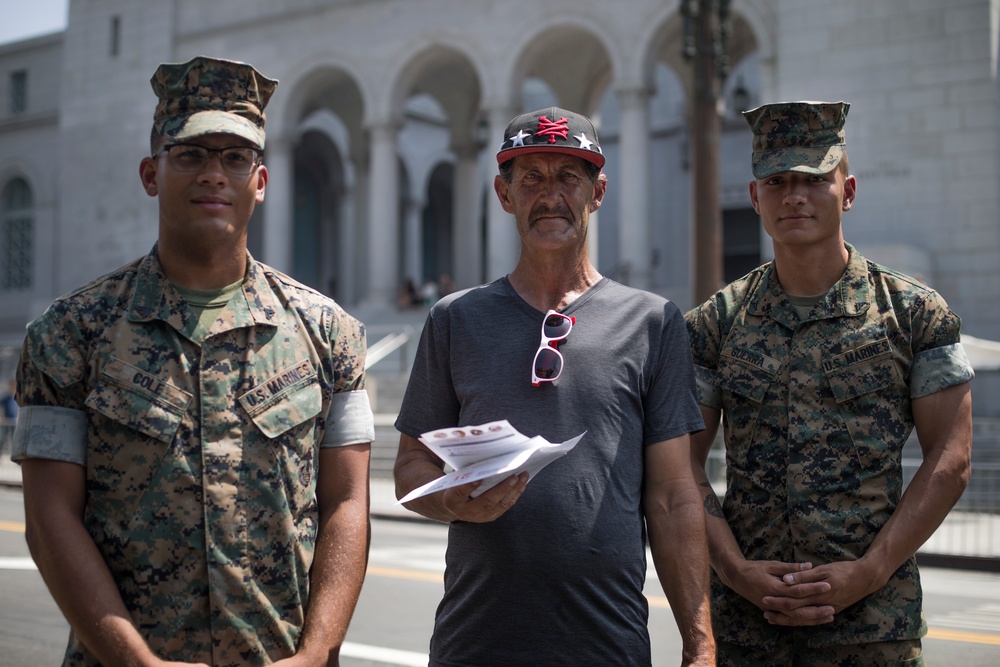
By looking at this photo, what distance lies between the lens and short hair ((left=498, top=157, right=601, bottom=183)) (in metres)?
3.20

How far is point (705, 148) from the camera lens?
13.3 metres

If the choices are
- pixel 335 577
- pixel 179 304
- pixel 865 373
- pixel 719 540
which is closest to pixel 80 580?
pixel 335 577

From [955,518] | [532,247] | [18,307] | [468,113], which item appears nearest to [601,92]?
[468,113]

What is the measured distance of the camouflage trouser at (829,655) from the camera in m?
3.31

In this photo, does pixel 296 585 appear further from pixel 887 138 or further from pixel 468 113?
pixel 468 113

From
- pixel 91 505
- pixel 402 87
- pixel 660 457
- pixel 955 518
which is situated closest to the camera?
pixel 91 505

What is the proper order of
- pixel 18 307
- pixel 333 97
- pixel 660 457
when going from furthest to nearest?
1. pixel 18 307
2. pixel 333 97
3. pixel 660 457

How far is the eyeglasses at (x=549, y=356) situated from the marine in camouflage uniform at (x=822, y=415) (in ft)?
2.70

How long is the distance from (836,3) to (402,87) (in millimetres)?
11365

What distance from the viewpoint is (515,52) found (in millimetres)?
26281

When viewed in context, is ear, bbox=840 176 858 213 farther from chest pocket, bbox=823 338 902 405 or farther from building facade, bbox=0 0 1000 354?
building facade, bbox=0 0 1000 354

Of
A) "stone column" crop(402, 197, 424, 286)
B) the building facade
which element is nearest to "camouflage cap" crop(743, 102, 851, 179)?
the building facade

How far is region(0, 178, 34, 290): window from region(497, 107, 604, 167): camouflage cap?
1548 inches

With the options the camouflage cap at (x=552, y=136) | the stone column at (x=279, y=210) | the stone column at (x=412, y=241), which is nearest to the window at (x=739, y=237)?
the stone column at (x=412, y=241)
